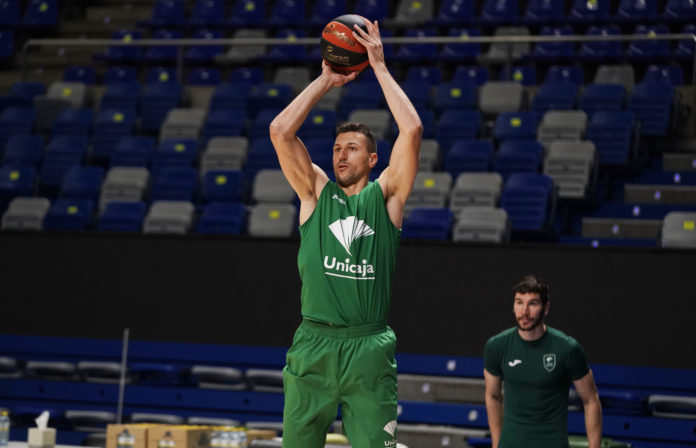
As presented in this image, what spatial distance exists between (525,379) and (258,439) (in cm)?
268

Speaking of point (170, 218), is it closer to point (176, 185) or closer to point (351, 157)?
point (176, 185)

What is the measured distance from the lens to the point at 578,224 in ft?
34.8

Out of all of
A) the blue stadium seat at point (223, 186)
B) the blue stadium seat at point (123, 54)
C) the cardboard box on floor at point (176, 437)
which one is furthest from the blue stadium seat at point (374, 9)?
the cardboard box on floor at point (176, 437)

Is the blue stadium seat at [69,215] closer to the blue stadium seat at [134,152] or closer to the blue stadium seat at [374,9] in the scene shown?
the blue stadium seat at [134,152]

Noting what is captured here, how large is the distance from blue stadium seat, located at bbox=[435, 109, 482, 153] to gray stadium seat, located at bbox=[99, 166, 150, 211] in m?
3.06

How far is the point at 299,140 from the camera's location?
4.02 metres

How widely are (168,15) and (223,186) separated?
5236mm

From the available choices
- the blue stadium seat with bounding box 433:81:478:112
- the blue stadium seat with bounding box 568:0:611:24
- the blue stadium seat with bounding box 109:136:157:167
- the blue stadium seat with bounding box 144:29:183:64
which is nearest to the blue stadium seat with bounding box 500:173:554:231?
the blue stadium seat with bounding box 433:81:478:112

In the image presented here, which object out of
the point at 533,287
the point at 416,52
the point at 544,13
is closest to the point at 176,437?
the point at 533,287

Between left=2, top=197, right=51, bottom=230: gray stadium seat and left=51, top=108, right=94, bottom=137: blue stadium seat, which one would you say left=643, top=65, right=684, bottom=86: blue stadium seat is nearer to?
left=51, top=108, right=94, bottom=137: blue stadium seat

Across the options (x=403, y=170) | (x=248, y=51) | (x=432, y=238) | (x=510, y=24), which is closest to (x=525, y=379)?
(x=403, y=170)

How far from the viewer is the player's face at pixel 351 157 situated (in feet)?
13.5

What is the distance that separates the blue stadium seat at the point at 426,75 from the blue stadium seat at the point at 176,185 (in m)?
3.10

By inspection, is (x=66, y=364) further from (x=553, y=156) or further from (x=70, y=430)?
(x=553, y=156)
